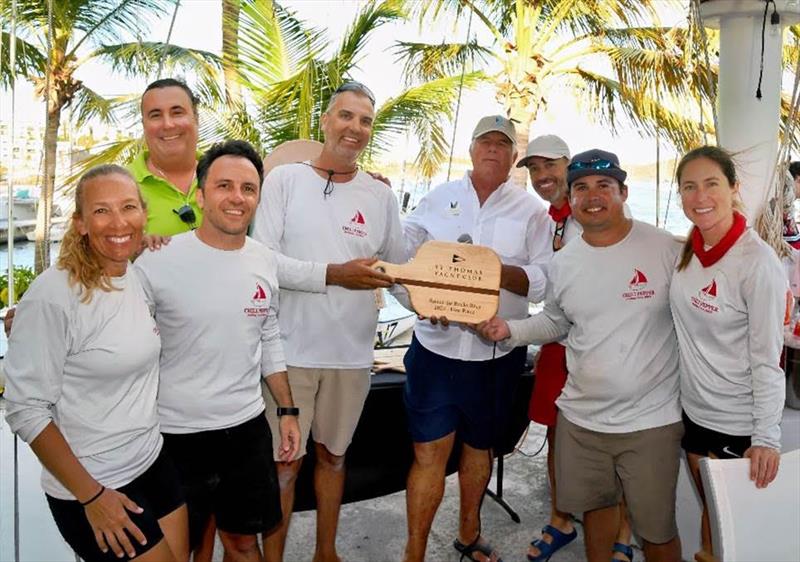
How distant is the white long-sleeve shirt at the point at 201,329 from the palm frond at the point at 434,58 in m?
9.68

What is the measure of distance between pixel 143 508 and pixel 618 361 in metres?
1.63

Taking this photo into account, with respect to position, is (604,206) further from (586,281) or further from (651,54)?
(651,54)

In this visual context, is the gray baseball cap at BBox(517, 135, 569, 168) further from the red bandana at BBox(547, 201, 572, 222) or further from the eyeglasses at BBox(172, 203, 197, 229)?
the eyeglasses at BBox(172, 203, 197, 229)

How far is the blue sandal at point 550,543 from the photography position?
3.39 metres

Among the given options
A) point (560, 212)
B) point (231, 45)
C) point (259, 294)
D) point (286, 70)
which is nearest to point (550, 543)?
point (560, 212)

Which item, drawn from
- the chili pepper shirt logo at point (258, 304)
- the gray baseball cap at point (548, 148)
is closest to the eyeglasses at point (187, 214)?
the chili pepper shirt logo at point (258, 304)

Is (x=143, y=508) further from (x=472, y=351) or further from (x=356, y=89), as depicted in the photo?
(x=356, y=89)

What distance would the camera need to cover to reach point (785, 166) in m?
3.57

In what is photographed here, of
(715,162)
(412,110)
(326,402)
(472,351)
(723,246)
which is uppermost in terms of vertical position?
(412,110)

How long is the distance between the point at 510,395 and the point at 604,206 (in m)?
1.06

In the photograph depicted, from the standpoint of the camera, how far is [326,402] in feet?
9.61

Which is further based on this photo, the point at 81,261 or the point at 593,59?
the point at 593,59

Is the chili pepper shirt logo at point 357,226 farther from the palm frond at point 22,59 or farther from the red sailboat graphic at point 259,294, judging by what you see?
the palm frond at point 22,59

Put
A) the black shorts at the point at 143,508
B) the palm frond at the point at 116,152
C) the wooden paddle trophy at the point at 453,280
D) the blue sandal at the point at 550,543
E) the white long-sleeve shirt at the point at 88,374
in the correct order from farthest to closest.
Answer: the palm frond at the point at 116,152, the blue sandal at the point at 550,543, the wooden paddle trophy at the point at 453,280, the black shorts at the point at 143,508, the white long-sleeve shirt at the point at 88,374
